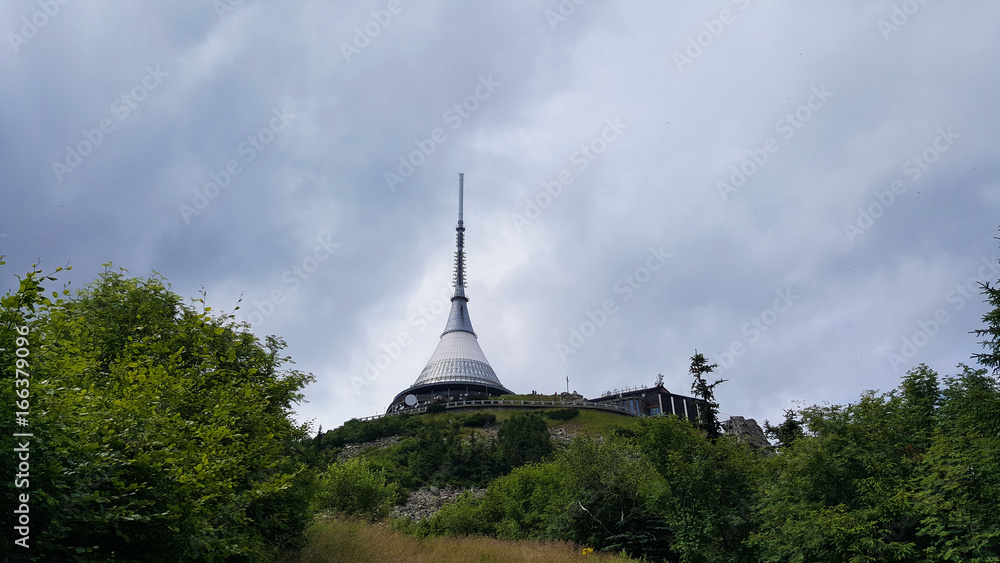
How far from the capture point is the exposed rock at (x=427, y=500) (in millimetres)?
52641

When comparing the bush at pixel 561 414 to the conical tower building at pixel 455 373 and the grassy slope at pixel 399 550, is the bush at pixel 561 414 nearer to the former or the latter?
the conical tower building at pixel 455 373

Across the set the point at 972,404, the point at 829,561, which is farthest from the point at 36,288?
the point at 972,404

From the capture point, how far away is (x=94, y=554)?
847cm

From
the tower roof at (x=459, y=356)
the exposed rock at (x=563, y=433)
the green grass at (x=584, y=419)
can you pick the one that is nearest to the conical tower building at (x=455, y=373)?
the tower roof at (x=459, y=356)

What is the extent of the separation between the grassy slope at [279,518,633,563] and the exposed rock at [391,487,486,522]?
3185cm

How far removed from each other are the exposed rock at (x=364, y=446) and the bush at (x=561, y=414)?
19.3 metres

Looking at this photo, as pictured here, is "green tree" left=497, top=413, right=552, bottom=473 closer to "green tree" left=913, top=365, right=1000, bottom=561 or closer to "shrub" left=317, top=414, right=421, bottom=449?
"shrub" left=317, top=414, right=421, bottom=449

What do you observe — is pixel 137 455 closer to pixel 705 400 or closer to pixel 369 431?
pixel 705 400

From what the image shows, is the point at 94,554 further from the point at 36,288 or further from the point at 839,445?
the point at 839,445

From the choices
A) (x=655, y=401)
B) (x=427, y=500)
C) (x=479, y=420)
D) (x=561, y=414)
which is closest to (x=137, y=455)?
(x=427, y=500)

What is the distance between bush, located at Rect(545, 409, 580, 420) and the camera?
257 feet

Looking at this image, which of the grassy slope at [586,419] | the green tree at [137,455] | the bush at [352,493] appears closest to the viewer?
the green tree at [137,455]

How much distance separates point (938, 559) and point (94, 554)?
21.6m

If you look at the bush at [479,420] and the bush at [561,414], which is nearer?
the bush at [479,420]
